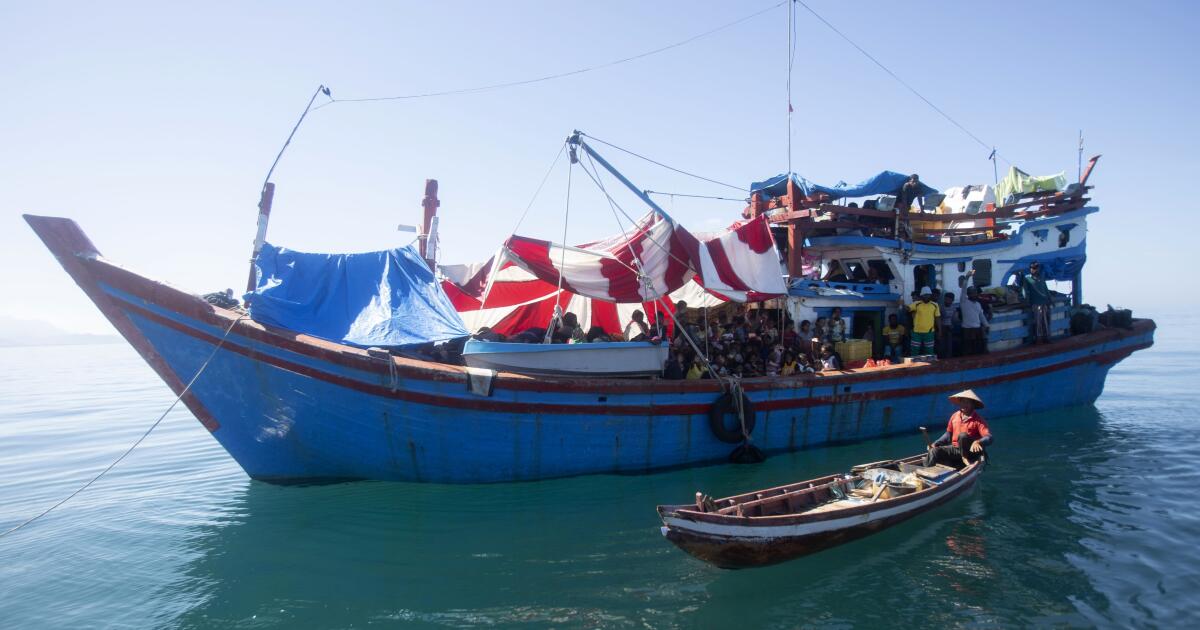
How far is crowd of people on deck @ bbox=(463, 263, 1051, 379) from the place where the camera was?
1027cm

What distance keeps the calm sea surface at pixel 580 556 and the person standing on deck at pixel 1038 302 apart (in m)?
3.09

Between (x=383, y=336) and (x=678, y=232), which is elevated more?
(x=678, y=232)

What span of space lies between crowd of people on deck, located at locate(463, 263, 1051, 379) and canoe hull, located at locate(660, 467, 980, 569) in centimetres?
325

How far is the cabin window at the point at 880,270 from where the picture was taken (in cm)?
1307

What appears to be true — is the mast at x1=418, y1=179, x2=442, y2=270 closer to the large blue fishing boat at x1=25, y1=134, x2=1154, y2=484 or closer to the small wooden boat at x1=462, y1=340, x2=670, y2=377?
the large blue fishing boat at x1=25, y1=134, x2=1154, y2=484

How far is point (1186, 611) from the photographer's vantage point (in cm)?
600

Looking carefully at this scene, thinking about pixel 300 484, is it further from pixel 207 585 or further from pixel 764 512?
pixel 764 512

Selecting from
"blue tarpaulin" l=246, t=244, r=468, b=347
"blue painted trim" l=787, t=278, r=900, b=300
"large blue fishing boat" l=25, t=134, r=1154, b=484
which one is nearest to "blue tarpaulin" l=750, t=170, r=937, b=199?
"large blue fishing boat" l=25, t=134, r=1154, b=484

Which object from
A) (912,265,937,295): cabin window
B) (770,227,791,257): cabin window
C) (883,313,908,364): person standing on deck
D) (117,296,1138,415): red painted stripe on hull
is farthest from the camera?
(912,265,937,295): cabin window

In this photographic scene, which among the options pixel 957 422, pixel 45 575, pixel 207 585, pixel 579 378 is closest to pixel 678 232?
pixel 579 378

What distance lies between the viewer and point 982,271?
1420cm

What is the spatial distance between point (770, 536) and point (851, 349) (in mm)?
6422

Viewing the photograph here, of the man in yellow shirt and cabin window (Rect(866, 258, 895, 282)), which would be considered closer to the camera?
the man in yellow shirt

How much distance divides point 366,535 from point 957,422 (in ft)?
26.6
